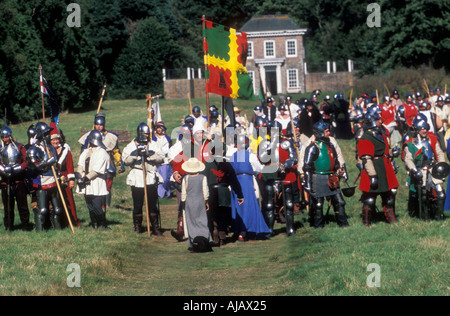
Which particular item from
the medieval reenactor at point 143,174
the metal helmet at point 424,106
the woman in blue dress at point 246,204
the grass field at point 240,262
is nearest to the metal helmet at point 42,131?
the medieval reenactor at point 143,174

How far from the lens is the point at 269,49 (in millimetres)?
76875

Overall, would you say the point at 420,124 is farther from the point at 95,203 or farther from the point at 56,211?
the point at 56,211

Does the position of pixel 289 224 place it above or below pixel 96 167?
below

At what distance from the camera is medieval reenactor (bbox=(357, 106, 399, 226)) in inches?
588

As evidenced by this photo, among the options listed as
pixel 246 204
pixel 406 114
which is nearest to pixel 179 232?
pixel 246 204

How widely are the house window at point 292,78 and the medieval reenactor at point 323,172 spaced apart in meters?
60.6

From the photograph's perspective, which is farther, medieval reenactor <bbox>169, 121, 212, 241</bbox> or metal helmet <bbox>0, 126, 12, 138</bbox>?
metal helmet <bbox>0, 126, 12, 138</bbox>

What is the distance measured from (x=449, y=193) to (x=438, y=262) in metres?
4.70

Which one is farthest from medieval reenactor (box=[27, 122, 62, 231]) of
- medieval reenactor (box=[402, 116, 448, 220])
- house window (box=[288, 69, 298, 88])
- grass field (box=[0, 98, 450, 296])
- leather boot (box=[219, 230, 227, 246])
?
house window (box=[288, 69, 298, 88])

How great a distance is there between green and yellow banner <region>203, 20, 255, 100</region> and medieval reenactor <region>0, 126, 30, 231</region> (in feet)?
12.5

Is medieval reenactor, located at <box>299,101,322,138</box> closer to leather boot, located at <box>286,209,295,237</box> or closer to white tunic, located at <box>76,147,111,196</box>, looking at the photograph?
leather boot, located at <box>286,209,295,237</box>

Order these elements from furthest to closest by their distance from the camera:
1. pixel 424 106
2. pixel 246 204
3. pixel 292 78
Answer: pixel 292 78
pixel 424 106
pixel 246 204

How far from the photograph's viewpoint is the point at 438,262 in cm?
1104

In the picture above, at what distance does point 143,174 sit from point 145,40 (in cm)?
5145
